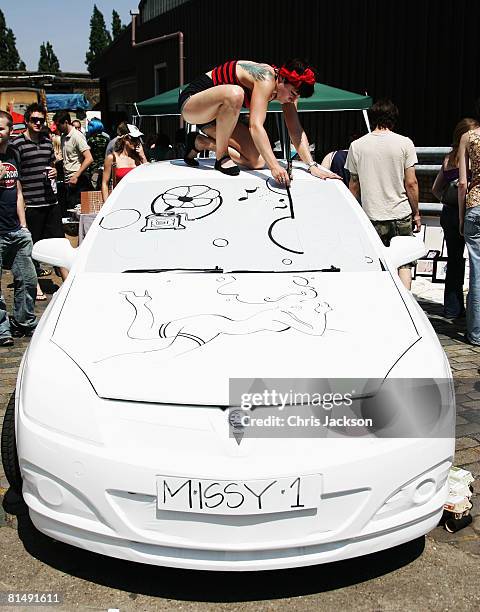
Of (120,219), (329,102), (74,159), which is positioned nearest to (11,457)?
(120,219)

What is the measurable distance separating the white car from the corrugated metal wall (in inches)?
309

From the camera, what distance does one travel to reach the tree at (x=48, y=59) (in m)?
99.2

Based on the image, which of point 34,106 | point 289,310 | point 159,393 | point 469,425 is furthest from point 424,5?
point 159,393

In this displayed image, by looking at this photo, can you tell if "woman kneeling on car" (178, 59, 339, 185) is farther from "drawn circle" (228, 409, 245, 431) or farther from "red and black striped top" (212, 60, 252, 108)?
"drawn circle" (228, 409, 245, 431)

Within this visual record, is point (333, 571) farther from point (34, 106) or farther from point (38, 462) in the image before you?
point (34, 106)

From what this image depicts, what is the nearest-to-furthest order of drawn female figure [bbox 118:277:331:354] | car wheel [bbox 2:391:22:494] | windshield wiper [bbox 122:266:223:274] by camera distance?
drawn female figure [bbox 118:277:331:354], car wheel [bbox 2:391:22:494], windshield wiper [bbox 122:266:223:274]

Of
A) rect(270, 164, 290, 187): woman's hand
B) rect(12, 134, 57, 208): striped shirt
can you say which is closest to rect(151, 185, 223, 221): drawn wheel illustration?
rect(270, 164, 290, 187): woman's hand

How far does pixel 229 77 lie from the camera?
4605 mm

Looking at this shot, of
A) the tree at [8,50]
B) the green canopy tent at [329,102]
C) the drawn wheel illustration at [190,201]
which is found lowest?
the drawn wheel illustration at [190,201]

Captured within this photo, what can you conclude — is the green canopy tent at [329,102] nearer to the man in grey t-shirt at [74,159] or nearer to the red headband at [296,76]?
the man in grey t-shirt at [74,159]

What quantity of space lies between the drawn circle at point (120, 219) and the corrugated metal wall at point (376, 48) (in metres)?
7.17

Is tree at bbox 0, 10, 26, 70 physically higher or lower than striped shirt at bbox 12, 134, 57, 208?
higher

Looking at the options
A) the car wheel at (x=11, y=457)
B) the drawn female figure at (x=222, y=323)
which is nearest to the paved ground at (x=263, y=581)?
the car wheel at (x=11, y=457)

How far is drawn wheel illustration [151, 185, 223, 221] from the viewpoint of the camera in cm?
392
